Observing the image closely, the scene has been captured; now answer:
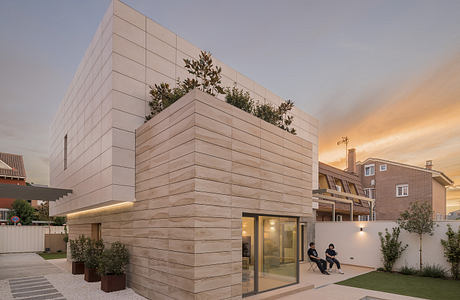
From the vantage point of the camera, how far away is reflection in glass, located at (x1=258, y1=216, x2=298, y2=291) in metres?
7.45

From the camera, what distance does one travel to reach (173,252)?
610 centimetres

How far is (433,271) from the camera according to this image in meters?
10.4

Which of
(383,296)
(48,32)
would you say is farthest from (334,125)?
(48,32)

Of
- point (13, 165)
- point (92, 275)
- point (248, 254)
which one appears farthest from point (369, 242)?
point (13, 165)

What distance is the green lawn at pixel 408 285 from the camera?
8070mm

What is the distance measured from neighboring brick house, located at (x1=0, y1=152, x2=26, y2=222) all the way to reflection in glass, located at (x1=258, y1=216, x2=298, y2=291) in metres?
27.6

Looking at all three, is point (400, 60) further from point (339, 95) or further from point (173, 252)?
point (173, 252)

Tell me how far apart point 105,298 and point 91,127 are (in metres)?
5.29

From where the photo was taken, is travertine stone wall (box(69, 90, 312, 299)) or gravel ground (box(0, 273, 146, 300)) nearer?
travertine stone wall (box(69, 90, 312, 299))

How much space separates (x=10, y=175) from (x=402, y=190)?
35.3 m

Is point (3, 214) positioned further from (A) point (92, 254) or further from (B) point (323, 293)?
(B) point (323, 293)

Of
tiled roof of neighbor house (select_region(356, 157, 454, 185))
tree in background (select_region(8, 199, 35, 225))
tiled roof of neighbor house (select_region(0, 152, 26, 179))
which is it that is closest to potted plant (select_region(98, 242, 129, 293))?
tiled roof of neighbor house (select_region(356, 157, 454, 185))

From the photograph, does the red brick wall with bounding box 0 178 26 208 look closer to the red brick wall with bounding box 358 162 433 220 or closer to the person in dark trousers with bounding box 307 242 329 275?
the person in dark trousers with bounding box 307 242 329 275

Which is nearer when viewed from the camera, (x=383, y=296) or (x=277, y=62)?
(x=383, y=296)
